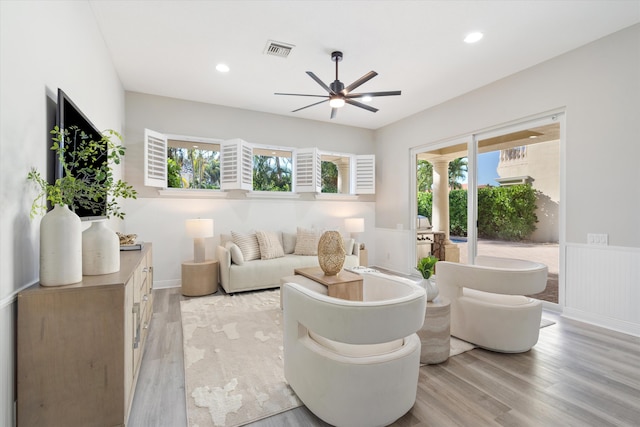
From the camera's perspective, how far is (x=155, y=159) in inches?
171

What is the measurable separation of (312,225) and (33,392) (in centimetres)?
457

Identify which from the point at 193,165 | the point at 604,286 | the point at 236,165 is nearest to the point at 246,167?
the point at 236,165

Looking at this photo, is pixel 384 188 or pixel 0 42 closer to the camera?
pixel 0 42

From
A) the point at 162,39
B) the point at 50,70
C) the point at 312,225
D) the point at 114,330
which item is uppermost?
the point at 162,39

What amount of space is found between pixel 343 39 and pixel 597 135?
9.20 feet

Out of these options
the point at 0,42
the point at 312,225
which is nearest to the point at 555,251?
the point at 312,225

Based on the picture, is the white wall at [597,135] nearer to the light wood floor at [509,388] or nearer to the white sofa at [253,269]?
the light wood floor at [509,388]

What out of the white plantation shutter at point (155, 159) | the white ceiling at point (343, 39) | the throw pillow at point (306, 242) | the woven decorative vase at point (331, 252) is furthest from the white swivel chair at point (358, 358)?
the white plantation shutter at point (155, 159)

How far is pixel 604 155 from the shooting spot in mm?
3029

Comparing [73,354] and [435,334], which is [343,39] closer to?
[435,334]

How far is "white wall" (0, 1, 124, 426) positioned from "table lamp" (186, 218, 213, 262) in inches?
91.4

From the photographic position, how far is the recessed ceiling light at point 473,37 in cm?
295

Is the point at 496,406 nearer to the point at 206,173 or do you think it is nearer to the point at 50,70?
the point at 50,70

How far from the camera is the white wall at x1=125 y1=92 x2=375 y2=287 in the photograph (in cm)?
442
